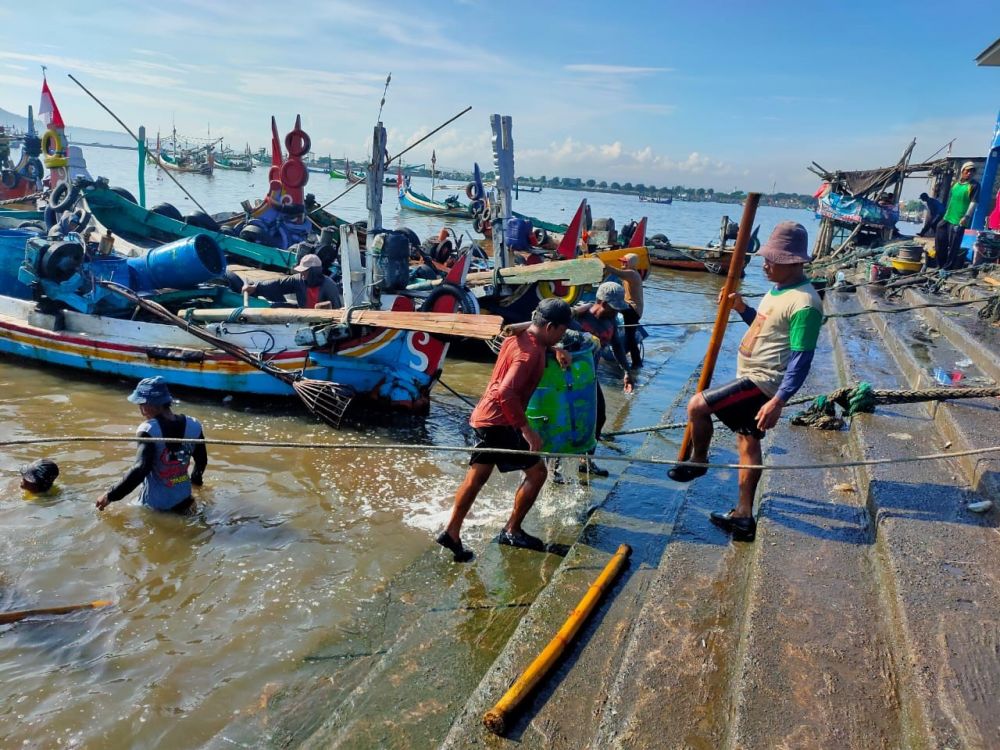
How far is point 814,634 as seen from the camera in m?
2.79

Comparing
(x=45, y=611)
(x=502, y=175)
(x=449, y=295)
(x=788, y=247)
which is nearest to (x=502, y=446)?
(x=788, y=247)

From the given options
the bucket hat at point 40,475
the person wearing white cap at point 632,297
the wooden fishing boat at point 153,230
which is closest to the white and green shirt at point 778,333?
the person wearing white cap at point 632,297

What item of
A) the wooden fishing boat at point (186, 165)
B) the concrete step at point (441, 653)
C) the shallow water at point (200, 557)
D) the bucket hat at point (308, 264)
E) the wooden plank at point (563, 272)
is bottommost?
the shallow water at point (200, 557)

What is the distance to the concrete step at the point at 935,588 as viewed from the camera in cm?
223

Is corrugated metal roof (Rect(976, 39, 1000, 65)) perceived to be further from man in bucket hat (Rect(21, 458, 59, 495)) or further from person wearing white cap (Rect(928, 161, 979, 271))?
man in bucket hat (Rect(21, 458, 59, 495))

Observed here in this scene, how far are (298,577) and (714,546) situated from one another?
2.69 m

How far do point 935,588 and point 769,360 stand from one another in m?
1.40

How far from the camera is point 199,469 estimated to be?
17.2ft

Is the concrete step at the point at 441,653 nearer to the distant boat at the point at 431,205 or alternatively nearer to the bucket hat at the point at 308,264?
the bucket hat at the point at 308,264

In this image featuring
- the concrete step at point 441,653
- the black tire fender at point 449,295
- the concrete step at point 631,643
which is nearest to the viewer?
the concrete step at point 631,643

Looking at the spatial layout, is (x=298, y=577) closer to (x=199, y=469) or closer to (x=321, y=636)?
(x=321, y=636)

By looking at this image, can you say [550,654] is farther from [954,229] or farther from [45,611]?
[954,229]

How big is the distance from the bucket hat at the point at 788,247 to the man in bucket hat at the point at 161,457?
3851 millimetres

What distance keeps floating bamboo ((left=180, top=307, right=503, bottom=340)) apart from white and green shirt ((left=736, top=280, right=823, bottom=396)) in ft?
8.32
